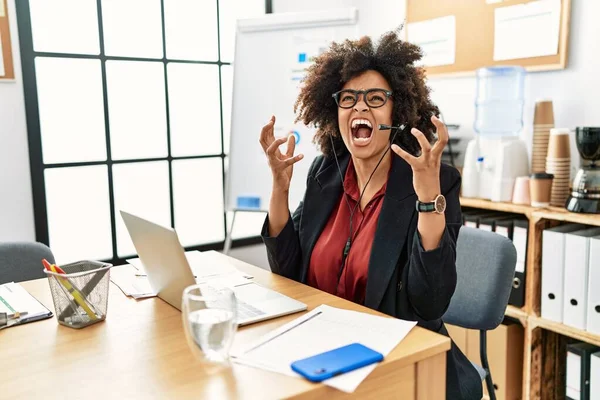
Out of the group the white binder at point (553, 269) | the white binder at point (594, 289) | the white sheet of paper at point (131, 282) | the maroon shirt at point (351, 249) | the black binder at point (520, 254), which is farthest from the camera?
the black binder at point (520, 254)

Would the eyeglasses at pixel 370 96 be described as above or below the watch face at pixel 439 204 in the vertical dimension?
above

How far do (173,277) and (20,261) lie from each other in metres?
0.81

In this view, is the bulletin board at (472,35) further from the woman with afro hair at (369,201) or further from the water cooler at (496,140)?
the woman with afro hair at (369,201)

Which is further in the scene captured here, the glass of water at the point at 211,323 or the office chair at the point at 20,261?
the office chair at the point at 20,261

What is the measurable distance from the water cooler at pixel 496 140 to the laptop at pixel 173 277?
1.52 m

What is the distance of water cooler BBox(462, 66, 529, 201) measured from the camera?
2479 millimetres

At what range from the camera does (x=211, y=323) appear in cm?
96

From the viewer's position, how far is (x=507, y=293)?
1.66 meters

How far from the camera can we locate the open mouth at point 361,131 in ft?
5.19

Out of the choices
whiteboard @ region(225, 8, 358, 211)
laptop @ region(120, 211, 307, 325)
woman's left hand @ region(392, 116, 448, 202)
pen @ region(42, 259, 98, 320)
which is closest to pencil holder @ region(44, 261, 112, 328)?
pen @ region(42, 259, 98, 320)

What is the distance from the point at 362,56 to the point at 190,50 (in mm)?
1779

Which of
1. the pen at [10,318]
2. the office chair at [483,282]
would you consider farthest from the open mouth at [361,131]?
the pen at [10,318]

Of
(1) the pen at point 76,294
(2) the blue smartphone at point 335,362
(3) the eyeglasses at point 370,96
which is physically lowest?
(2) the blue smartphone at point 335,362

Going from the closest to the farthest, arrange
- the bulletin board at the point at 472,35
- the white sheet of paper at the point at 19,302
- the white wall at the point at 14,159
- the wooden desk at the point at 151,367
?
the wooden desk at the point at 151,367, the white sheet of paper at the point at 19,302, the white wall at the point at 14,159, the bulletin board at the point at 472,35
